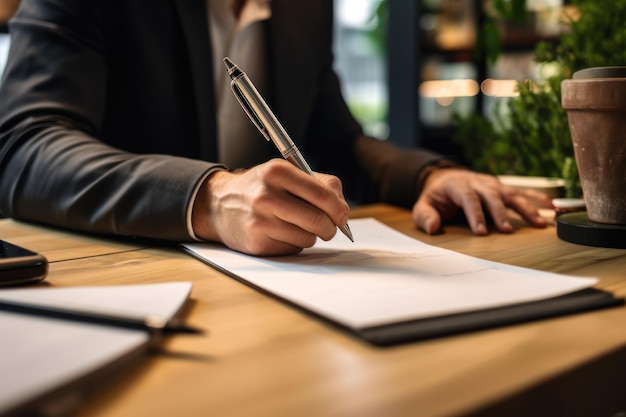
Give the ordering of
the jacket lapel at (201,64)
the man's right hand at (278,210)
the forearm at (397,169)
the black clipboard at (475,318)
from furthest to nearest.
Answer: the jacket lapel at (201,64) → the forearm at (397,169) → the man's right hand at (278,210) → the black clipboard at (475,318)

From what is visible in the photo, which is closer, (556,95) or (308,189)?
(308,189)

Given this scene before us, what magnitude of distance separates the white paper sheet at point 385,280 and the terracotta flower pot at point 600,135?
9.3 inches

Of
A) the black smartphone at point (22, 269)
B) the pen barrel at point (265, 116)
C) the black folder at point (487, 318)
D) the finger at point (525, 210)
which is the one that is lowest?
the finger at point (525, 210)

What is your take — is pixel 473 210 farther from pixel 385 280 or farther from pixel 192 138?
pixel 192 138

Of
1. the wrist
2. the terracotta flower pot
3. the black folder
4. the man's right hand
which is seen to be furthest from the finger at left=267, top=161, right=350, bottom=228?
the terracotta flower pot

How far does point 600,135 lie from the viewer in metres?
0.82

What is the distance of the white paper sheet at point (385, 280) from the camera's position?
0.53 m

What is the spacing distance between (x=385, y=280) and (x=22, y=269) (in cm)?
34

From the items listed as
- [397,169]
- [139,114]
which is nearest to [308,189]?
[397,169]

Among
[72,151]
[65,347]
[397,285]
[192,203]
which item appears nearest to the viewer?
[65,347]

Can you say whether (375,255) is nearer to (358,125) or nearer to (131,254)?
(131,254)

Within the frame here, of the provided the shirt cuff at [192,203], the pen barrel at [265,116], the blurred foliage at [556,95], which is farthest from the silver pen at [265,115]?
the blurred foliage at [556,95]

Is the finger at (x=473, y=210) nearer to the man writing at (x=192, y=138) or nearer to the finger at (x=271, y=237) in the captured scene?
the man writing at (x=192, y=138)

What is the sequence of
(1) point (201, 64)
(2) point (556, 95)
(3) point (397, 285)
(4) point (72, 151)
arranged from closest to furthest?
(3) point (397, 285)
(4) point (72, 151)
(2) point (556, 95)
(1) point (201, 64)
